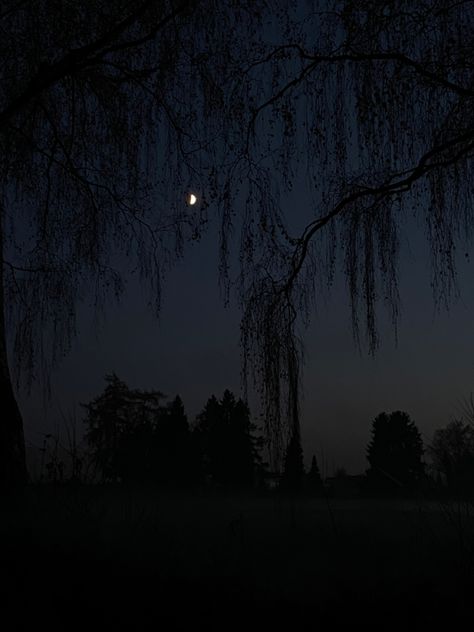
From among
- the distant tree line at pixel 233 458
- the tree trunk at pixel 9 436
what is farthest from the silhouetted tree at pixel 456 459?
the tree trunk at pixel 9 436

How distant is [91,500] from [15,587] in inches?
50.5

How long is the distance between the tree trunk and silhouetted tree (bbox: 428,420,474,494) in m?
3.34

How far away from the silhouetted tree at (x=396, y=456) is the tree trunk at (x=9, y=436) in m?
2.87

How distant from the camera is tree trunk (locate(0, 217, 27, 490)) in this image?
5.35 metres

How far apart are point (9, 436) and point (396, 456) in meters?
3.61

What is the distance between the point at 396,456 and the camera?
6.45 metres

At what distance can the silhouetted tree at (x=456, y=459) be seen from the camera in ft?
12.5

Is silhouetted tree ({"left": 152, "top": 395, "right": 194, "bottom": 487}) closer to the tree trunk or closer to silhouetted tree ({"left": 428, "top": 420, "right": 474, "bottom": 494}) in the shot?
the tree trunk

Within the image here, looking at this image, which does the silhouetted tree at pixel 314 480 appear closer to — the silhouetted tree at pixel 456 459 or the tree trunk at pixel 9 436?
the silhouetted tree at pixel 456 459

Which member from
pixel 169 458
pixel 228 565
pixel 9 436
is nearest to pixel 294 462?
pixel 228 565

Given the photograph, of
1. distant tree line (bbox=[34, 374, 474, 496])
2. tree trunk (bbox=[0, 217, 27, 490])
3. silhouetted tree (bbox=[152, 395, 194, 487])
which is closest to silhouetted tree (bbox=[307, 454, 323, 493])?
distant tree line (bbox=[34, 374, 474, 496])

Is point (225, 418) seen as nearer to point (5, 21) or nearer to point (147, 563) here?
point (147, 563)

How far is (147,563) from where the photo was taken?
3.73 meters

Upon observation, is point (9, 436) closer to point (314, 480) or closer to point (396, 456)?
point (314, 480)
